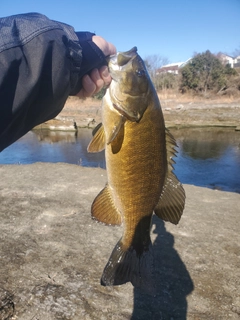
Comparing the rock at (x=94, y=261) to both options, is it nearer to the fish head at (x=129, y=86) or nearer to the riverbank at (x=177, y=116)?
the fish head at (x=129, y=86)

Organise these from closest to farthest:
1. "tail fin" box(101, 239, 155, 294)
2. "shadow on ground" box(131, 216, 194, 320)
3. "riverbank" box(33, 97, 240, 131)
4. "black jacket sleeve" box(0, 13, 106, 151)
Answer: "black jacket sleeve" box(0, 13, 106, 151) < "tail fin" box(101, 239, 155, 294) < "shadow on ground" box(131, 216, 194, 320) < "riverbank" box(33, 97, 240, 131)

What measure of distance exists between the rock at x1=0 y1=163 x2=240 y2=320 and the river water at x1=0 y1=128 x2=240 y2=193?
5127 mm

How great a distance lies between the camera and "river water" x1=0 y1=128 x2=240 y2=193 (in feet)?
40.7

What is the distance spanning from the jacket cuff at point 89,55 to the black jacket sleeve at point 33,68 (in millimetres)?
22

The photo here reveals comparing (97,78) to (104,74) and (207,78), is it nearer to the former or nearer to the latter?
(104,74)

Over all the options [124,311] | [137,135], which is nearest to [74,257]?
[124,311]

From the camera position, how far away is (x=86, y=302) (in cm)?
380

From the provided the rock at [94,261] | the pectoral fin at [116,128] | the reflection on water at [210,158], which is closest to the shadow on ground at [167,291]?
the rock at [94,261]

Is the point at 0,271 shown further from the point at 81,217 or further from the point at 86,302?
the point at 81,217

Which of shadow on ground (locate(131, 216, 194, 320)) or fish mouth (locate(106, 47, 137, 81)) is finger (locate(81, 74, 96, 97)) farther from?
shadow on ground (locate(131, 216, 194, 320))

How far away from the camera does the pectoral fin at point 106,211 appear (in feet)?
7.36

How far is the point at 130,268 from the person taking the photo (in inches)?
87.7

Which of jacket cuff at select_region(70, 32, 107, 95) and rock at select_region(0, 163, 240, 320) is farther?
rock at select_region(0, 163, 240, 320)

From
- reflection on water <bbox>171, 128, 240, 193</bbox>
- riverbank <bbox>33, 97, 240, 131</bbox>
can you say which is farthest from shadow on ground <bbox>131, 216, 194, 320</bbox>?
riverbank <bbox>33, 97, 240, 131</bbox>
